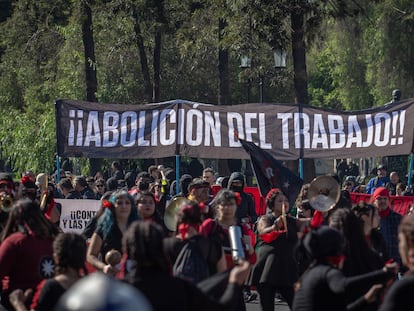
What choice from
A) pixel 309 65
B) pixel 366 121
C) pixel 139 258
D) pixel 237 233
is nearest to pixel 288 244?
pixel 237 233

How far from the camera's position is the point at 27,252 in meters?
7.27

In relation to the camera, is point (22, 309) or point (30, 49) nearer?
point (22, 309)

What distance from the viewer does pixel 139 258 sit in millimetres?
5582

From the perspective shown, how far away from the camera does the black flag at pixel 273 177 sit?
12838mm

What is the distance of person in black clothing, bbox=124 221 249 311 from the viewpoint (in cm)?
541

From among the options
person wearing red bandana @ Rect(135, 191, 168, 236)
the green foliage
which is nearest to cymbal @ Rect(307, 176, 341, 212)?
person wearing red bandana @ Rect(135, 191, 168, 236)

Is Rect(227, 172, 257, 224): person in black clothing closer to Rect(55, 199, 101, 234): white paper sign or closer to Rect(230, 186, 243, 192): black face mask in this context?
Rect(230, 186, 243, 192): black face mask

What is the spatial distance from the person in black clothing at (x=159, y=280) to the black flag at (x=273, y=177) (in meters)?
7.04

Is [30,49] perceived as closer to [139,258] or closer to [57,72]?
[57,72]

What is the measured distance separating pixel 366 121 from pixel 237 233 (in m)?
9.73

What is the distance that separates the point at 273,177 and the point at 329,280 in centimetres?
707

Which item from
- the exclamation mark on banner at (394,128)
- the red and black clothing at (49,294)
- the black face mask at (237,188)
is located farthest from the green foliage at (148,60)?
the red and black clothing at (49,294)

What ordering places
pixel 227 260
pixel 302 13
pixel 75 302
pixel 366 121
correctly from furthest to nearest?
1. pixel 302 13
2. pixel 366 121
3. pixel 227 260
4. pixel 75 302

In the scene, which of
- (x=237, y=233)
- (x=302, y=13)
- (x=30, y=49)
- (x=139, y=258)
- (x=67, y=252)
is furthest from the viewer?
(x=30, y=49)
